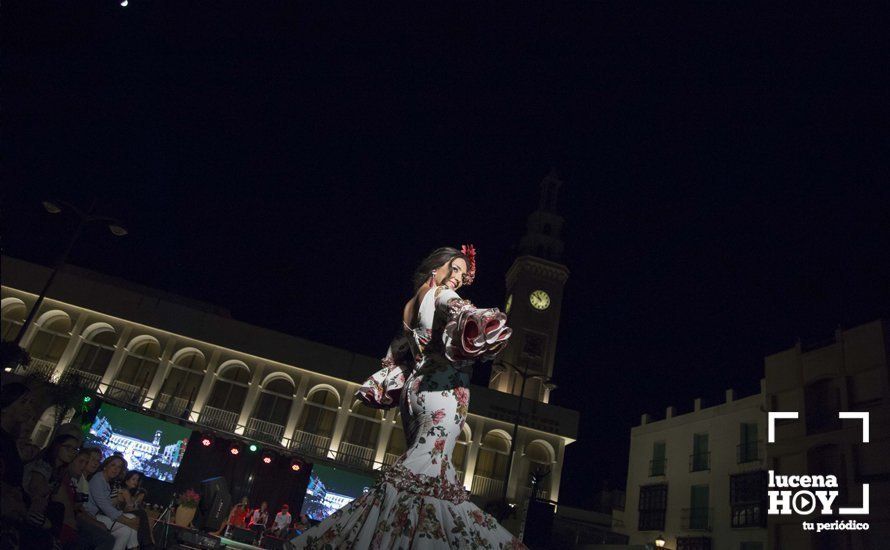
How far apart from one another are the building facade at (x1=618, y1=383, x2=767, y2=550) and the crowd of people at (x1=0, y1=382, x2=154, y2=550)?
75.2ft

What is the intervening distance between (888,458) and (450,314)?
2068cm

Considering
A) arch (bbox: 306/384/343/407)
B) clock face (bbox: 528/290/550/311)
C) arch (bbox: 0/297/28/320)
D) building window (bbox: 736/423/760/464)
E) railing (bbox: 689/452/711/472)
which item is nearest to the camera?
building window (bbox: 736/423/760/464)

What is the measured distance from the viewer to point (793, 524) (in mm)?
19188

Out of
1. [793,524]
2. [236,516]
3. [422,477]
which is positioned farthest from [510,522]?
[422,477]

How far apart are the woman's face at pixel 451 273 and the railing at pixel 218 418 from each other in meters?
26.0

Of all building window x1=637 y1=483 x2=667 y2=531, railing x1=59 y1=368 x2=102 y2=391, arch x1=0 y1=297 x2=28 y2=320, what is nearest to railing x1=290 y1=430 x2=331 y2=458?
railing x1=59 y1=368 x2=102 y2=391

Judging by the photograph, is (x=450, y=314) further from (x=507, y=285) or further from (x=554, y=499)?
(x=507, y=285)

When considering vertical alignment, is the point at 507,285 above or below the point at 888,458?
above

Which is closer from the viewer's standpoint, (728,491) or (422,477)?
(422,477)

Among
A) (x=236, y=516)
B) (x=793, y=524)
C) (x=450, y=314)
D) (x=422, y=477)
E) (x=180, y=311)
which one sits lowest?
(x=236, y=516)

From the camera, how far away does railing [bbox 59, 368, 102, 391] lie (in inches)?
991

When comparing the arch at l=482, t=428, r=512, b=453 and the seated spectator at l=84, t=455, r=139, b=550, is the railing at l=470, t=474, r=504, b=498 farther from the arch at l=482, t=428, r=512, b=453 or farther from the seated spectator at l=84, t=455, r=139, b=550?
the seated spectator at l=84, t=455, r=139, b=550

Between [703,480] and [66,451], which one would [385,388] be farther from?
[703,480]

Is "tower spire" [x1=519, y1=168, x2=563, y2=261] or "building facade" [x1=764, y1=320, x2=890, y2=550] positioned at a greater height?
"tower spire" [x1=519, y1=168, x2=563, y2=261]
